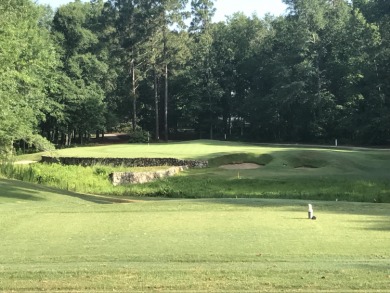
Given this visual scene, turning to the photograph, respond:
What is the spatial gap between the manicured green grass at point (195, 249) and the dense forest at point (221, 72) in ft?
110

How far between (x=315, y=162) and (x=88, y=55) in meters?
41.8

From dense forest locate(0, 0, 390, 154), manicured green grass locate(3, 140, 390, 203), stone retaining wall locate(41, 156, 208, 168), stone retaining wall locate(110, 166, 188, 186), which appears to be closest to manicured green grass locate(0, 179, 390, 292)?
manicured green grass locate(3, 140, 390, 203)

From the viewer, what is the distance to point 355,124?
2173 inches

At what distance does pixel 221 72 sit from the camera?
73375 millimetres

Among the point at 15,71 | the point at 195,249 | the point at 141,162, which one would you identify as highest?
the point at 15,71

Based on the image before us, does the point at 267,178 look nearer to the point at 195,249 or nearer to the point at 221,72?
the point at 195,249

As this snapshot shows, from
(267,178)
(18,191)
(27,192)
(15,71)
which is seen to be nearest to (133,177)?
(267,178)

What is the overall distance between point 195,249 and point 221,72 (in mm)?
66524

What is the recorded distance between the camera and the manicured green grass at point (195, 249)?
6223 millimetres

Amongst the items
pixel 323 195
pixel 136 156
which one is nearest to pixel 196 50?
pixel 136 156

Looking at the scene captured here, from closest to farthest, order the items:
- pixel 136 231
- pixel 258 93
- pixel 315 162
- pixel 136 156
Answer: pixel 136 231, pixel 315 162, pixel 136 156, pixel 258 93

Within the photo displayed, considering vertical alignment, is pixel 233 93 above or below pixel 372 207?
above

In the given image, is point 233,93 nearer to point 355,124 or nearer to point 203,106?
point 203,106

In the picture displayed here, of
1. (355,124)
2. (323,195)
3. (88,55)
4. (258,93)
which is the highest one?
(88,55)
